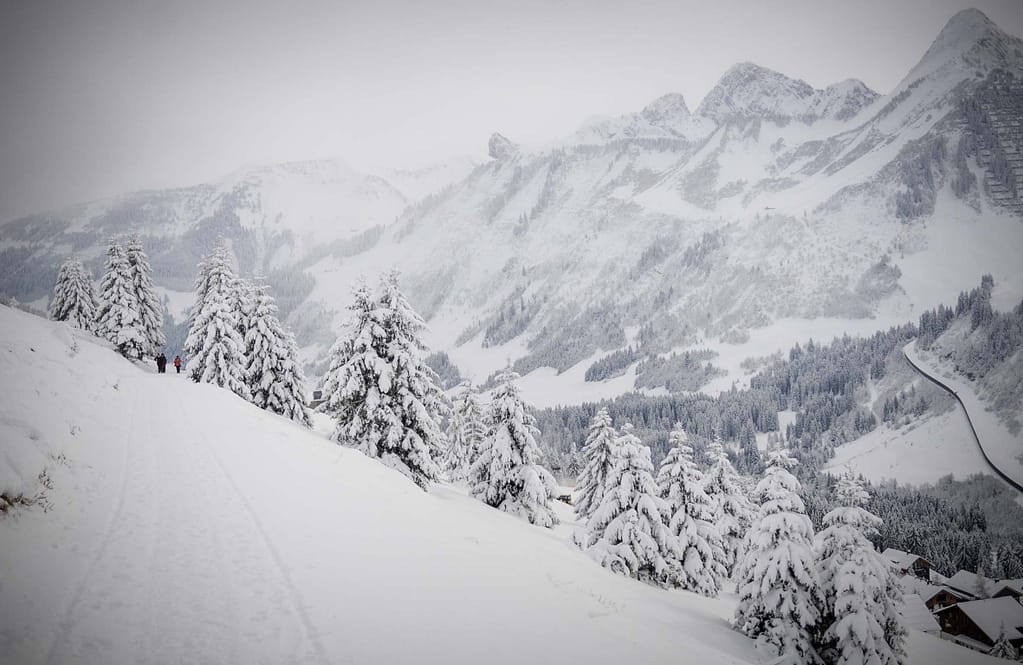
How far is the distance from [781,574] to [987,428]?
143 m

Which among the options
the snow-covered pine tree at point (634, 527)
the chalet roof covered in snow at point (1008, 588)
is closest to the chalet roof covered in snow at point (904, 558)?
the chalet roof covered in snow at point (1008, 588)

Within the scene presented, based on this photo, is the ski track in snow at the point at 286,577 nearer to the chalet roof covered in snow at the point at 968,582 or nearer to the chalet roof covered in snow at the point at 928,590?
the chalet roof covered in snow at the point at 928,590

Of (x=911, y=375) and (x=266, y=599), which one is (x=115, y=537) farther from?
(x=911, y=375)

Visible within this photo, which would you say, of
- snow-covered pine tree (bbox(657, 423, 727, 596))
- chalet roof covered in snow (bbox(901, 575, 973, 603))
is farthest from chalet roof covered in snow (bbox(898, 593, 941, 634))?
snow-covered pine tree (bbox(657, 423, 727, 596))

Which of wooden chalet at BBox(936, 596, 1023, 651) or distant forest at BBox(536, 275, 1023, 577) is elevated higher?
distant forest at BBox(536, 275, 1023, 577)

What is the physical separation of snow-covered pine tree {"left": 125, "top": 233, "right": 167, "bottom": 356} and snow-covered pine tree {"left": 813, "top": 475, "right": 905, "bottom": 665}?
47.7 m

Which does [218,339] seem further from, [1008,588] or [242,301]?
[1008,588]

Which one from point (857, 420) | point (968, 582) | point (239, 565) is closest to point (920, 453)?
point (857, 420)

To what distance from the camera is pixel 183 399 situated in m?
20.6

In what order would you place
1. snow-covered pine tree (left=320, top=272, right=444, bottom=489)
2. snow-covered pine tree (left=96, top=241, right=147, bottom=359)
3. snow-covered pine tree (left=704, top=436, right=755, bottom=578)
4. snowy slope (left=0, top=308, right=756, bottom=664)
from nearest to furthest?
snowy slope (left=0, top=308, right=756, bottom=664)
snow-covered pine tree (left=320, top=272, right=444, bottom=489)
snow-covered pine tree (left=704, top=436, right=755, bottom=578)
snow-covered pine tree (left=96, top=241, right=147, bottom=359)

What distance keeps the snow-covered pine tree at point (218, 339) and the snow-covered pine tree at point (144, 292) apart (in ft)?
30.7

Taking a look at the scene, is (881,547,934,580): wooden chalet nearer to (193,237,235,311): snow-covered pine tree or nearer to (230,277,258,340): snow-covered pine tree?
(230,277,258,340): snow-covered pine tree

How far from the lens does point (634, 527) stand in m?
24.3

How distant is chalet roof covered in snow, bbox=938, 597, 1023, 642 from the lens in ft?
168
